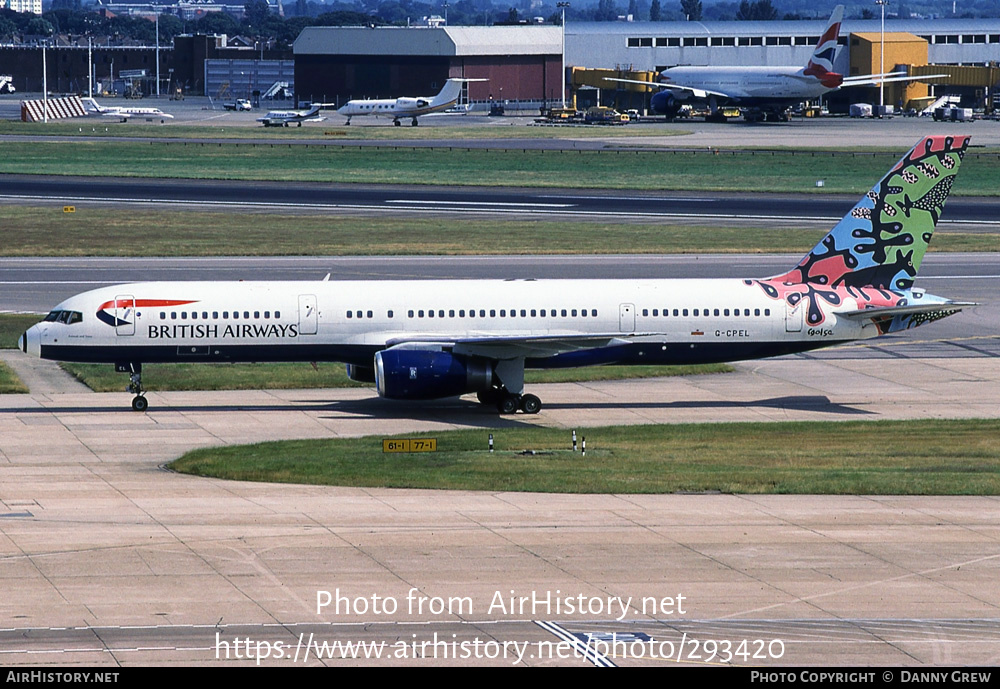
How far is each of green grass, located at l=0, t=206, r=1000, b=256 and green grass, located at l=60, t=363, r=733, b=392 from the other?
27.1 metres

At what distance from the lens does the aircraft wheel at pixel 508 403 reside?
42156 mm

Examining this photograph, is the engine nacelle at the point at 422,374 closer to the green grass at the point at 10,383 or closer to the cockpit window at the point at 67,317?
the cockpit window at the point at 67,317

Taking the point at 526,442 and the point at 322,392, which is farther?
the point at 322,392

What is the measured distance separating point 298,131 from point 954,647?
15669 cm

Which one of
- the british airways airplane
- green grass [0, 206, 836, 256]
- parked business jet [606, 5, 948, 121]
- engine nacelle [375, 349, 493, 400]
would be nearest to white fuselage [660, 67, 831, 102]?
parked business jet [606, 5, 948, 121]

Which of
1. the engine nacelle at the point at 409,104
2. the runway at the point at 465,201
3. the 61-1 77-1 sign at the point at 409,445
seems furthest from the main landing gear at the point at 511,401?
the engine nacelle at the point at 409,104

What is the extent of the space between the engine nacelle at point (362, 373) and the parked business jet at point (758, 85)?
13967cm

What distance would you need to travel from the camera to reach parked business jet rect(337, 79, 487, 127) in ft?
621

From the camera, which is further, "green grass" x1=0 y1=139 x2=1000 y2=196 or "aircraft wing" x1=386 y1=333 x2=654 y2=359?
"green grass" x1=0 y1=139 x2=1000 y2=196

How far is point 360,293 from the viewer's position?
42.7 meters

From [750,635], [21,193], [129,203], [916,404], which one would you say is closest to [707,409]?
[916,404]

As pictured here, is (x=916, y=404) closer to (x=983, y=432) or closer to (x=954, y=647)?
(x=983, y=432)

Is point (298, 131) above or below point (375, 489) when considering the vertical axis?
above

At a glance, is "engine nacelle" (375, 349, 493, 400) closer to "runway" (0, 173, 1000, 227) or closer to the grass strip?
"runway" (0, 173, 1000, 227)
